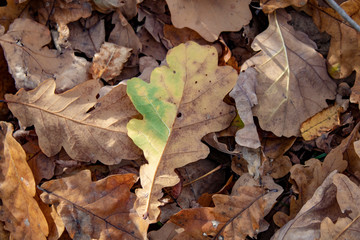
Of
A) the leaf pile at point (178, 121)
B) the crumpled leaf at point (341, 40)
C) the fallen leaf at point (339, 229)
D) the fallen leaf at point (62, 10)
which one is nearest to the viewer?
the fallen leaf at point (339, 229)

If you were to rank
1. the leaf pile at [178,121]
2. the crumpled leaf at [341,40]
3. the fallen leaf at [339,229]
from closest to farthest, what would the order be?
1. the fallen leaf at [339,229]
2. the leaf pile at [178,121]
3. the crumpled leaf at [341,40]

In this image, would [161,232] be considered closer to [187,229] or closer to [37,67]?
[187,229]

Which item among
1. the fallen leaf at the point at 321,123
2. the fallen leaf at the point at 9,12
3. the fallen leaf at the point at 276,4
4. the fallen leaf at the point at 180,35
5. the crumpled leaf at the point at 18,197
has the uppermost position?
the fallen leaf at the point at 276,4

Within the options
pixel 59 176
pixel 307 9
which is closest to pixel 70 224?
pixel 59 176

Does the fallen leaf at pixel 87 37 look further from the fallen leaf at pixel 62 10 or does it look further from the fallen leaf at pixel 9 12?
the fallen leaf at pixel 9 12

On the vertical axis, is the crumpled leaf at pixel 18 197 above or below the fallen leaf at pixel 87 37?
below

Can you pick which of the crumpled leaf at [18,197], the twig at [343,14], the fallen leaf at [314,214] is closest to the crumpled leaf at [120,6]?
the crumpled leaf at [18,197]

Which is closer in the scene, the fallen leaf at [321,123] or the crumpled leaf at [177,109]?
the crumpled leaf at [177,109]
